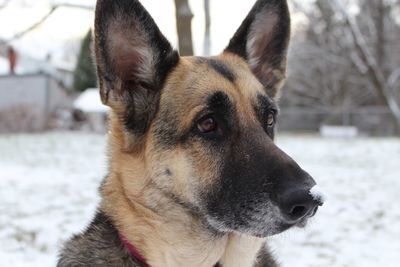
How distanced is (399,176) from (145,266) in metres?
11.1

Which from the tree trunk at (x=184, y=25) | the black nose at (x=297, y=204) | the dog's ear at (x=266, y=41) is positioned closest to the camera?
the black nose at (x=297, y=204)

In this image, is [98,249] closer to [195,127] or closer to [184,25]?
[195,127]

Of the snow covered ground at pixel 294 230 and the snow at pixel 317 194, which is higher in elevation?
the snow at pixel 317 194

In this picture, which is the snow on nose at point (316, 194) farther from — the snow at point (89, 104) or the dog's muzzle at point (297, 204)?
the snow at point (89, 104)

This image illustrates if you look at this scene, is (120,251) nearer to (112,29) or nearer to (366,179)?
(112,29)

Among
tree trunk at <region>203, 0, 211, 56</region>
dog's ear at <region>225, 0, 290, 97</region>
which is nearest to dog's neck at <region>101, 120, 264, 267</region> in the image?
dog's ear at <region>225, 0, 290, 97</region>

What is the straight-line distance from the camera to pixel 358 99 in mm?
33125

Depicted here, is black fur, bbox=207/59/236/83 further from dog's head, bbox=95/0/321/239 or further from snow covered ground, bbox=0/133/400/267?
snow covered ground, bbox=0/133/400/267

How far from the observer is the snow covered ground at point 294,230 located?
19.2ft

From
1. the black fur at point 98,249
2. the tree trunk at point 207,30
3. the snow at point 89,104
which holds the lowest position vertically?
the snow at point 89,104

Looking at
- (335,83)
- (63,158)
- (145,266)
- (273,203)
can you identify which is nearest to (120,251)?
(145,266)

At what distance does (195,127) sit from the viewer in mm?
2846

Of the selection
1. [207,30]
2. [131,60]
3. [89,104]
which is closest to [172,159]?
[131,60]

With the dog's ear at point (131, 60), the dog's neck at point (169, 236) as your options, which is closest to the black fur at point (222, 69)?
the dog's ear at point (131, 60)
